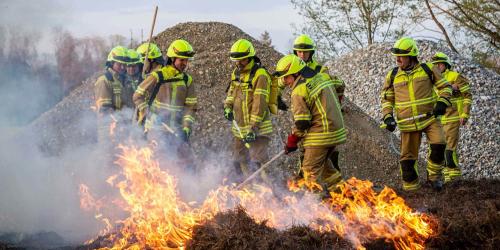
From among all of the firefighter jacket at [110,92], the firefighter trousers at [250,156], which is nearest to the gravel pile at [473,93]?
the firefighter trousers at [250,156]

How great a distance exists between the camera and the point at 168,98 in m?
8.40

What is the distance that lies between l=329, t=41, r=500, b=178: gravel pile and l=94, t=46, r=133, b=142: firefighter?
869 centimetres

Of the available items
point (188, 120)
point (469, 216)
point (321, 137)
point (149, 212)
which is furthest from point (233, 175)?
point (469, 216)

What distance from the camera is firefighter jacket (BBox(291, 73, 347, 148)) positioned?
7.15m

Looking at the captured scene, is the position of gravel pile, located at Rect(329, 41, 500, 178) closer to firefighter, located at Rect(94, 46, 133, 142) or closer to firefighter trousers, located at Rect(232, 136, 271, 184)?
firefighter trousers, located at Rect(232, 136, 271, 184)

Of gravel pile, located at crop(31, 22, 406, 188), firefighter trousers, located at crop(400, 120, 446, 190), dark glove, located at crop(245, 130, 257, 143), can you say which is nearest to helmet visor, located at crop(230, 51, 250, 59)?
dark glove, located at crop(245, 130, 257, 143)

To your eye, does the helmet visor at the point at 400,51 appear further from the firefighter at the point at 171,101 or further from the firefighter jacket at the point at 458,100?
the firefighter at the point at 171,101

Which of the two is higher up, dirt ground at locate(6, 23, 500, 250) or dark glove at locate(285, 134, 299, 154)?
dark glove at locate(285, 134, 299, 154)

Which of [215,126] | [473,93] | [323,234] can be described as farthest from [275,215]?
[473,93]

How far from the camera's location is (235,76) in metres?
8.66

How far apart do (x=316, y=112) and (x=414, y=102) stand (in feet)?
7.17

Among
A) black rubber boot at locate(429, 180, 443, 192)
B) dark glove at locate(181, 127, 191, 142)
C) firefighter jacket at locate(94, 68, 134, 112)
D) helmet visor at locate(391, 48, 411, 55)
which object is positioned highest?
helmet visor at locate(391, 48, 411, 55)

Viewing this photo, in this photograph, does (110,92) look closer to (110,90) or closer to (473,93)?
(110,90)

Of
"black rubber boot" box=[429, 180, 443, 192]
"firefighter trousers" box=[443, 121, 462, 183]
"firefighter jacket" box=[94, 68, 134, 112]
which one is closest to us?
"firefighter jacket" box=[94, 68, 134, 112]
